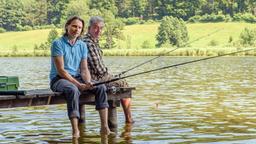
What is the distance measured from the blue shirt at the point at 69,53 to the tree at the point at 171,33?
110 meters

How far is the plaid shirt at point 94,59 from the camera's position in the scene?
12709 mm

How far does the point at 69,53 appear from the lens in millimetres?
11602

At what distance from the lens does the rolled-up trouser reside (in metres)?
11.3

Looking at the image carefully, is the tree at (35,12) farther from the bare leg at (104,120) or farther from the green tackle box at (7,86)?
the bare leg at (104,120)

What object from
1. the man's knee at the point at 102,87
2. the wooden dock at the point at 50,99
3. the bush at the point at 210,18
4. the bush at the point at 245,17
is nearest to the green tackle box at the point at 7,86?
the wooden dock at the point at 50,99

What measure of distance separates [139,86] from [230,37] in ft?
320

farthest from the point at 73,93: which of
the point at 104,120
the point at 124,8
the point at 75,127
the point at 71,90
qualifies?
the point at 124,8

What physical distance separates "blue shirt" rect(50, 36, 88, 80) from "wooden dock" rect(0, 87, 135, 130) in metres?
0.37

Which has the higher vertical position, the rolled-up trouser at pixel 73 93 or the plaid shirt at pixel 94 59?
the plaid shirt at pixel 94 59

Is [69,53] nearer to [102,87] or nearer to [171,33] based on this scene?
[102,87]

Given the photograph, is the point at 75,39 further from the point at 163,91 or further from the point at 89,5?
the point at 89,5

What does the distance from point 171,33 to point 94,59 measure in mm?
114958

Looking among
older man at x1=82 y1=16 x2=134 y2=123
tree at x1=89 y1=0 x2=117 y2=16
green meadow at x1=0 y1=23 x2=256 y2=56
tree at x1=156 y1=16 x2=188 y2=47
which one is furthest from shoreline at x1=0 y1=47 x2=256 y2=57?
tree at x1=89 y1=0 x2=117 y2=16

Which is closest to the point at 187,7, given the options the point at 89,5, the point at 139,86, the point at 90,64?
the point at 89,5
